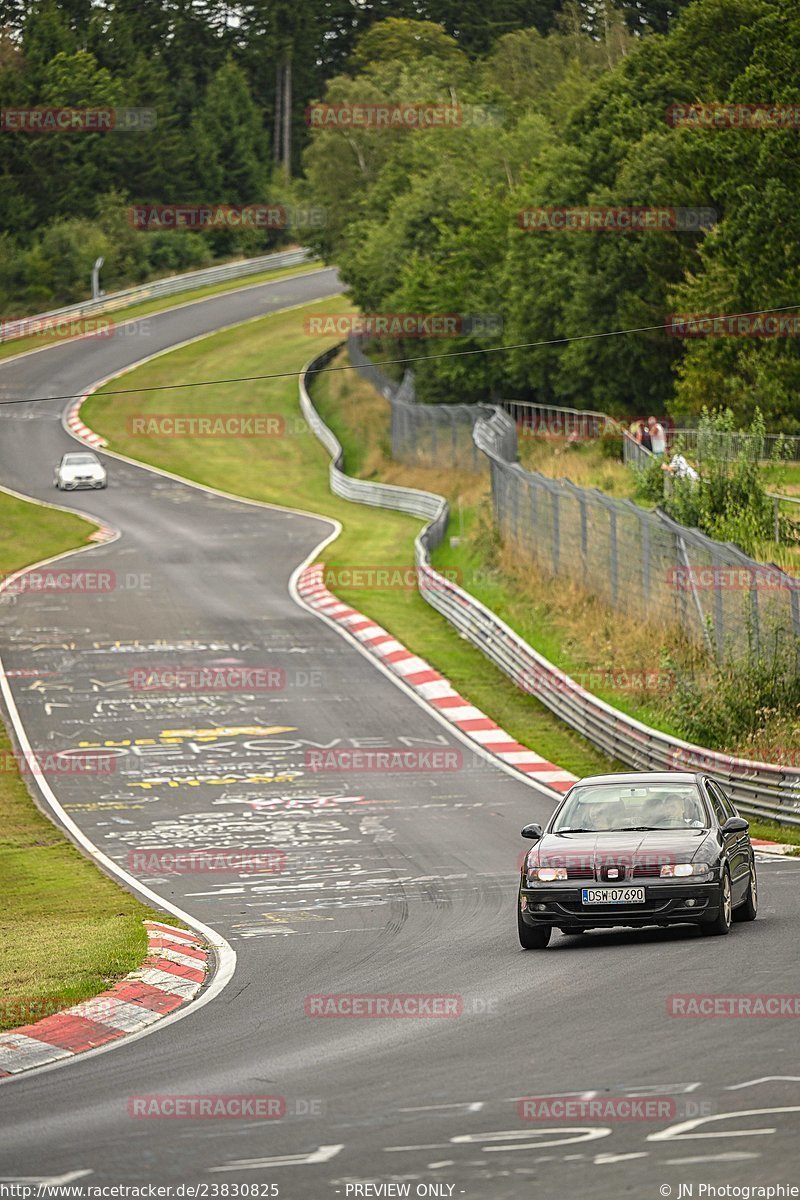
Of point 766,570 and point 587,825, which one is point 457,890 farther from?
point 766,570

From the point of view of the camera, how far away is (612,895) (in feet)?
45.6

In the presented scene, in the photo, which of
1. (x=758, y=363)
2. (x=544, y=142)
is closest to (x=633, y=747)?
(x=758, y=363)

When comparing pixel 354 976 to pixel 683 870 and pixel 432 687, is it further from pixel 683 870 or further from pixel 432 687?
pixel 432 687

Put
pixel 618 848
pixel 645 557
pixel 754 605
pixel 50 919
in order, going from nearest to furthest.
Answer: pixel 618 848 → pixel 50 919 → pixel 754 605 → pixel 645 557

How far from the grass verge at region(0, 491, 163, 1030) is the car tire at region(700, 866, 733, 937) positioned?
15.6 ft

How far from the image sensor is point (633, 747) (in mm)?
24484

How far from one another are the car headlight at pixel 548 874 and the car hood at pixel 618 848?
4 centimetres

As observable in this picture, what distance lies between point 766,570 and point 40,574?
79.6ft

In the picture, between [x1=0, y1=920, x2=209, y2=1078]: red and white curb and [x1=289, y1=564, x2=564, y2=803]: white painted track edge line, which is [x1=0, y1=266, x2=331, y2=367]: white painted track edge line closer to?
[x1=289, y1=564, x2=564, y2=803]: white painted track edge line

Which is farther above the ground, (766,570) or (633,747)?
(766,570)

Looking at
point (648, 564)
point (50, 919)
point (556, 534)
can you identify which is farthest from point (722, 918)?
point (556, 534)

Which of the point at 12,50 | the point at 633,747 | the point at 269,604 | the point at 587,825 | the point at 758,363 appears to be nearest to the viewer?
the point at 587,825

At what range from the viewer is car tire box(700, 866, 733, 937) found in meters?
13.9

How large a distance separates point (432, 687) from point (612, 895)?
1687cm
